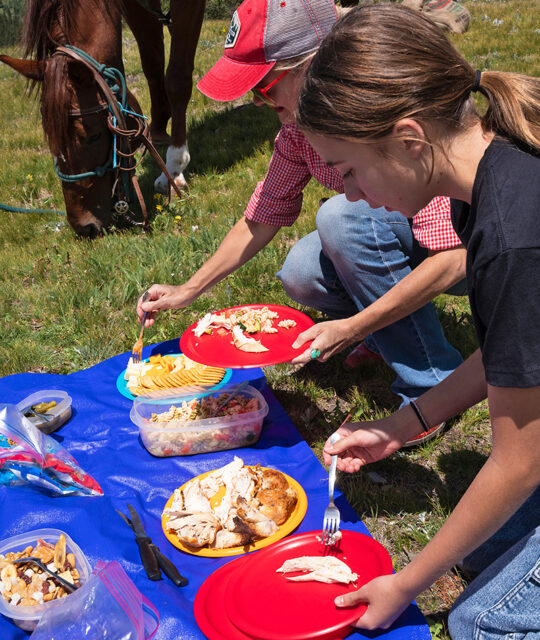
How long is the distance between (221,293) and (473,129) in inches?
101

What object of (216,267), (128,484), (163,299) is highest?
(216,267)

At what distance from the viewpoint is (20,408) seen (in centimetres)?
287

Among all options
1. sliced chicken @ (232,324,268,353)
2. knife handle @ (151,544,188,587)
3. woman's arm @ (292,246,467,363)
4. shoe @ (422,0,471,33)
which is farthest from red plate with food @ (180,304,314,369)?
shoe @ (422,0,471,33)

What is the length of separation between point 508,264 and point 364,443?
89cm

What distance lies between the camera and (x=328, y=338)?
8.18 feet

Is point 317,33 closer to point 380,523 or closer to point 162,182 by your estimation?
point 380,523

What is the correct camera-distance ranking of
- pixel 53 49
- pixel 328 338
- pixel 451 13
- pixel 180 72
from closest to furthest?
pixel 328 338 → pixel 53 49 → pixel 180 72 → pixel 451 13

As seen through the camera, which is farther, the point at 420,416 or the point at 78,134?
the point at 78,134

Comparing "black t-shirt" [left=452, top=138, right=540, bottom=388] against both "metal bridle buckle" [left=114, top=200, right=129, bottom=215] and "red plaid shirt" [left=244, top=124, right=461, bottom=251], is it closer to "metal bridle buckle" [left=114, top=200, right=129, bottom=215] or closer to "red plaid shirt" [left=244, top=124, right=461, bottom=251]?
"red plaid shirt" [left=244, top=124, right=461, bottom=251]

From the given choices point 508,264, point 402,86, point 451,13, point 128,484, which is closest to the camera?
point 508,264

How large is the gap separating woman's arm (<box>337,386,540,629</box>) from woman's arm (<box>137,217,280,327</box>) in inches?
66.8

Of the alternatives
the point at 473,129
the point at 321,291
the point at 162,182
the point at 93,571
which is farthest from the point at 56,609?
the point at 162,182

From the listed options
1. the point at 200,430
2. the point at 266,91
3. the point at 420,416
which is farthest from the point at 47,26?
the point at 420,416

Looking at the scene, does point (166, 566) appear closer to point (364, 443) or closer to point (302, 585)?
point (302, 585)
